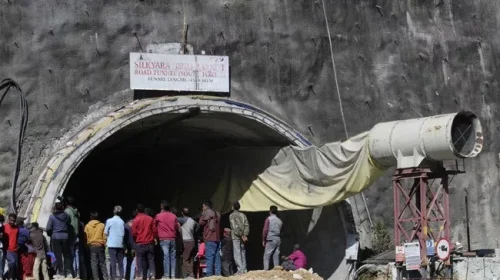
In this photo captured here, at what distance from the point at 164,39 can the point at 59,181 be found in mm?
3632

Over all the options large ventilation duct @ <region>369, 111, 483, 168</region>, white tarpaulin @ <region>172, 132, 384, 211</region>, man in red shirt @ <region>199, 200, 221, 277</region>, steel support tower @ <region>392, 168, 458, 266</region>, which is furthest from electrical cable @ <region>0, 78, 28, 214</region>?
steel support tower @ <region>392, 168, 458, 266</region>

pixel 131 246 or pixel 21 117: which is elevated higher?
pixel 21 117

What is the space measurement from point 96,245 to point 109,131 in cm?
211

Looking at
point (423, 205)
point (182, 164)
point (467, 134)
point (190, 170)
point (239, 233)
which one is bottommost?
point (239, 233)

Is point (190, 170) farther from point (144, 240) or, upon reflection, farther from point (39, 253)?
point (39, 253)

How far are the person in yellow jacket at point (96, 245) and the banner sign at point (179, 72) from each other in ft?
9.48

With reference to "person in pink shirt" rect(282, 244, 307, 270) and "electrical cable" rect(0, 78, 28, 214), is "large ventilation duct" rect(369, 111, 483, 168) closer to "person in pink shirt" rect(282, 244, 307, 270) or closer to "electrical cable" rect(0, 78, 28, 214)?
"person in pink shirt" rect(282, 244, 307, 270)

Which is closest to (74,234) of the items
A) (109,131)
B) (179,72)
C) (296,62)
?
(109,131)

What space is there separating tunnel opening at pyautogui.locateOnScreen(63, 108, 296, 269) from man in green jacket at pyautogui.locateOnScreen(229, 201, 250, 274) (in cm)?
196

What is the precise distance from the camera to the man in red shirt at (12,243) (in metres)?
17.4

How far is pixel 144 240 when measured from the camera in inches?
736

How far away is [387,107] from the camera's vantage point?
22219mm

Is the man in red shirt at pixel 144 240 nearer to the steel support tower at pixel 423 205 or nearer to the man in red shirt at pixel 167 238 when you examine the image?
the man in red shirt at pixel 167 238

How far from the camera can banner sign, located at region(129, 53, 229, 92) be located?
20062 millimetres
